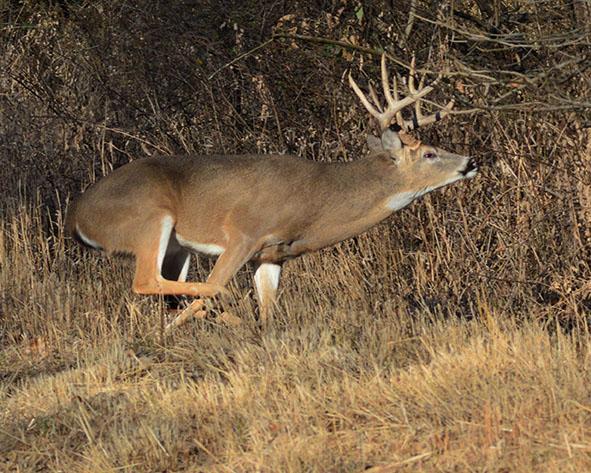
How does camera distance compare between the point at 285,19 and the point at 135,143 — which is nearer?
the point at 285,19

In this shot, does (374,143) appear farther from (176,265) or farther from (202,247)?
(176,265)

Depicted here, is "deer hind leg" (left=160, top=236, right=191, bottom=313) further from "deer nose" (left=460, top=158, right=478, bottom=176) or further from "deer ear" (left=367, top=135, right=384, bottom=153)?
"deer nose" (left=460, top=158, right=478, bottom=176)

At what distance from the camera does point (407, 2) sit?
10.3 meters

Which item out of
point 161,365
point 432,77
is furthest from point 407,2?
point 161,365

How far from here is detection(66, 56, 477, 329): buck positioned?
29.9 feet

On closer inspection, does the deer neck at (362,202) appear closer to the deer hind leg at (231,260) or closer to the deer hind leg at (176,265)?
the deer hind leg at (231,260)

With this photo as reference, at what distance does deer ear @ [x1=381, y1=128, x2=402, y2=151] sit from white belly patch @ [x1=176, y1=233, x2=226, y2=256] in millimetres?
1467

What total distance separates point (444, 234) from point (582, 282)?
49.1 inches

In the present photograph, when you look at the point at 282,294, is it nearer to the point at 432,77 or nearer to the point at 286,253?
the point at 286,253

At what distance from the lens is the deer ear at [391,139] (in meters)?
9.42

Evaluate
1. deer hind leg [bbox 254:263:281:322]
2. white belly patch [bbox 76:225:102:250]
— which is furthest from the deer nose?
white belly patch [bbox 76:225:102:250]

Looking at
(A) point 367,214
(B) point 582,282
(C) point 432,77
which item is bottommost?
(B) point 582,282

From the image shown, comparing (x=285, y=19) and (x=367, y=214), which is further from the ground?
(x=285, y=19)

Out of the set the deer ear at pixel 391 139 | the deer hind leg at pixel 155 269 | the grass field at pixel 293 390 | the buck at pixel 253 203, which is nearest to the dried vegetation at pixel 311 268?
the grass field at pixel 293 390
